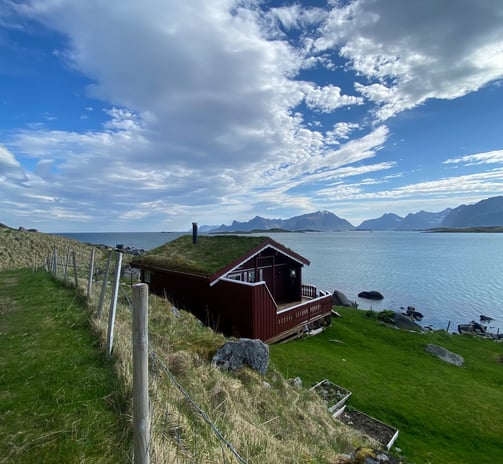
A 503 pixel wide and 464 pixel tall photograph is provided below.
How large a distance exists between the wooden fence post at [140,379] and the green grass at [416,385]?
772 centimetres

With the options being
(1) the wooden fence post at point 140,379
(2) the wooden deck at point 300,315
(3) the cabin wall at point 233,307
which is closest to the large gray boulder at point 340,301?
(2) the wooden deck at point 300,315

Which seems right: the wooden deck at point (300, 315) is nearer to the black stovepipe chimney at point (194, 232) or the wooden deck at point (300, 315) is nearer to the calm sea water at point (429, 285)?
the black stovepipe chimney at point (194, 232)

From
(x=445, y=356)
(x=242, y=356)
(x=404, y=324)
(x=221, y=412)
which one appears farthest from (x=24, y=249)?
(x=445, y=356)

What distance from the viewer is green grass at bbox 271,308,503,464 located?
8133mm

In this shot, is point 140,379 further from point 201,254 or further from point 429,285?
point 429,285

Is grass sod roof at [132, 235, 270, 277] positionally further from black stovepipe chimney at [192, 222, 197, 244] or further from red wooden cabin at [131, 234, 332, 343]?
black stovepipe chimney at [192, 222, 197, 244]

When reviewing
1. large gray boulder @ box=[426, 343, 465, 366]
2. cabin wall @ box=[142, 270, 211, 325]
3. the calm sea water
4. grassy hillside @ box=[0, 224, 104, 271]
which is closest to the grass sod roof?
cabin wall @ box=[142, 270, 211, 325]

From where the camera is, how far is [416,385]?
11.4m

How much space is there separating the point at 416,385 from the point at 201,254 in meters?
12.0

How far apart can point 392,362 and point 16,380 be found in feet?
48.4

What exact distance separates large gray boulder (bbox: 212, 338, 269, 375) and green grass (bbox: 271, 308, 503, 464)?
3553 mm

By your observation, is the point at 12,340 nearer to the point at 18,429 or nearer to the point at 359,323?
the point at 18,429

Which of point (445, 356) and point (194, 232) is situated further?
point (194, 232)

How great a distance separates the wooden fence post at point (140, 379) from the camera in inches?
105
